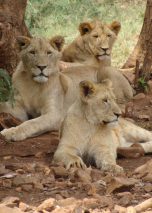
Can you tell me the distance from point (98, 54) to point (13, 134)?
251 centimetres

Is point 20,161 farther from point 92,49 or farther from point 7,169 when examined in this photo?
point 92,49

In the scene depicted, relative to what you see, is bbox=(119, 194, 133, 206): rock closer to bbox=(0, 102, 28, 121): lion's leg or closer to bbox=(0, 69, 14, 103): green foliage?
bbox=(0, 69, 14, 103): green foliage

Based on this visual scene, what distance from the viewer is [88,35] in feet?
29.5

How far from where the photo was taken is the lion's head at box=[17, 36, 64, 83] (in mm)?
7145

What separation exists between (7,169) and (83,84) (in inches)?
39.0

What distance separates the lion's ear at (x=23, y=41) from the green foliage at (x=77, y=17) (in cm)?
453

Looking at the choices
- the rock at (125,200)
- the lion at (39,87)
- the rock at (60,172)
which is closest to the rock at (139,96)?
the lion at (39,87)

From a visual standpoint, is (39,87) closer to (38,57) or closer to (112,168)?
(38,57)

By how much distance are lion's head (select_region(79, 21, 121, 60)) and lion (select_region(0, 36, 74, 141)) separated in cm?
141

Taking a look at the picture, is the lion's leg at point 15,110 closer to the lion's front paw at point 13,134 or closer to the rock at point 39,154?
the lion's front paw at point 13,134

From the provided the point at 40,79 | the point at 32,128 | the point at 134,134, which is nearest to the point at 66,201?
the point at 134,134

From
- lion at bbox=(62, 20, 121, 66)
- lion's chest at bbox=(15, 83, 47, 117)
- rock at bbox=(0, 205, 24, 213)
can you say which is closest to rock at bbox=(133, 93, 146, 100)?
lion at bbox=(62, 20, 121, 66)

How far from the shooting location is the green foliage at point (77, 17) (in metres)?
12.7

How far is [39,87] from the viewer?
24.2 feet
